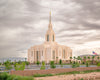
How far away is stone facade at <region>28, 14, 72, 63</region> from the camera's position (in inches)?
2611

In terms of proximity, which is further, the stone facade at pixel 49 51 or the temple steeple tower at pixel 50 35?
the temple steeple tower at pixel 50 35

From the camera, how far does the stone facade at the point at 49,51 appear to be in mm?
66312

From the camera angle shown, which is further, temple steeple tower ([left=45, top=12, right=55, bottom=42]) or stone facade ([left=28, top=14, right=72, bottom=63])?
temple steeple tower ([left=45, top=12, right=55, bottom=42])

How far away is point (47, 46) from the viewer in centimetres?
6719

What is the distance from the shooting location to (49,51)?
65938mm

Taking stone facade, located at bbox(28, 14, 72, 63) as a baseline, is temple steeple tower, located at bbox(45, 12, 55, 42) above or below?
above

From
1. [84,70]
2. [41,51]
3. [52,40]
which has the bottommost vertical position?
[84,70]

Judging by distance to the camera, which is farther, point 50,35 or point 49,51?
point 50,35

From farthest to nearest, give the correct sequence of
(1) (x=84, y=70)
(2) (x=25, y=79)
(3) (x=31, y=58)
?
(3) (x=31, y=58), (1) (x=84, y=70), (2) (x=25, y=79)

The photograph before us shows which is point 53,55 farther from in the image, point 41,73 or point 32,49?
point 41,73

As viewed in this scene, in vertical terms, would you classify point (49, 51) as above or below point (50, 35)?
below

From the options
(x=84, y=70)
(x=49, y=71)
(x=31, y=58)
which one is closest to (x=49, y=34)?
(x=31, y=58)

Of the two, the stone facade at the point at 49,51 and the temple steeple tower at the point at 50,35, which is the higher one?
the temple steeple tower at the point at 50,35

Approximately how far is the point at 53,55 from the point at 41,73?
44.4 metres
